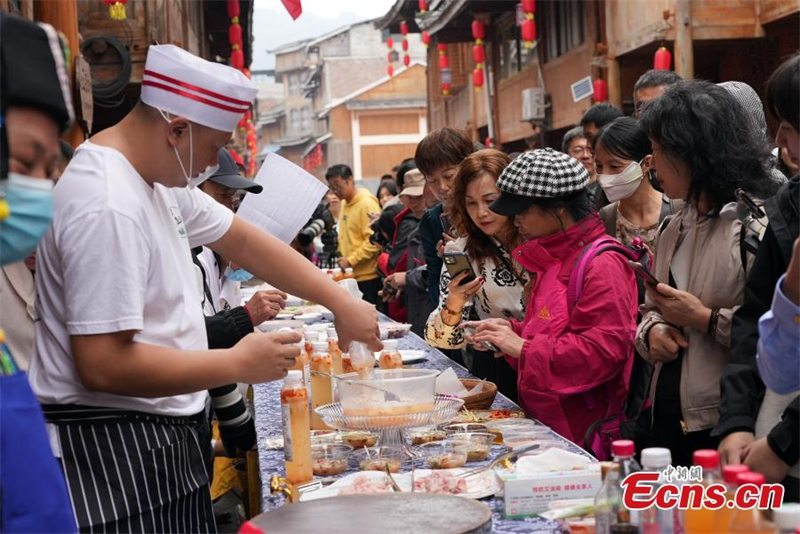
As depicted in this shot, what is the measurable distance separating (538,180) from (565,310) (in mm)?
559

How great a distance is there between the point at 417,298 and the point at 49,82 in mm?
6052

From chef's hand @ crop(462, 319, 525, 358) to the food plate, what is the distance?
3.10 feet

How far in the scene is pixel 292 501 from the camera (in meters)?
2.78

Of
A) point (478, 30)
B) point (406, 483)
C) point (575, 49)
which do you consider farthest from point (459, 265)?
point (478, 30)

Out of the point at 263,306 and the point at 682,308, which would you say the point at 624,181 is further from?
the point at 263,306

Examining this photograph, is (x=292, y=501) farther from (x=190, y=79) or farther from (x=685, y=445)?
(x=685, y=445)

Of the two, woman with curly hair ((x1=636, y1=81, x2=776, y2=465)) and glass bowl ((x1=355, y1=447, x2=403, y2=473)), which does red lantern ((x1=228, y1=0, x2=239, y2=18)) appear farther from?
glass bowl ((x1=355, y1=447, x2=403, y2=473))

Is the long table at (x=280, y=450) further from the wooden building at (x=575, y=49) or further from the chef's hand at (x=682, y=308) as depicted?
the wooden building at (x=575, y=49)

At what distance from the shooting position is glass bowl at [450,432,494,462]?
3.16 meters

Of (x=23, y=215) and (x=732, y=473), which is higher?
(x=23, y=215)

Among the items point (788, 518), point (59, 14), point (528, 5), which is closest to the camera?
point (788, 518)

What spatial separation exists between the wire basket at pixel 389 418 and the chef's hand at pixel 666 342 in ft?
2.41

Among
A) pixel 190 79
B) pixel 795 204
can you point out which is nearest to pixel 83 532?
pixel 190 79

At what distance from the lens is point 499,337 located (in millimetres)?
3859
